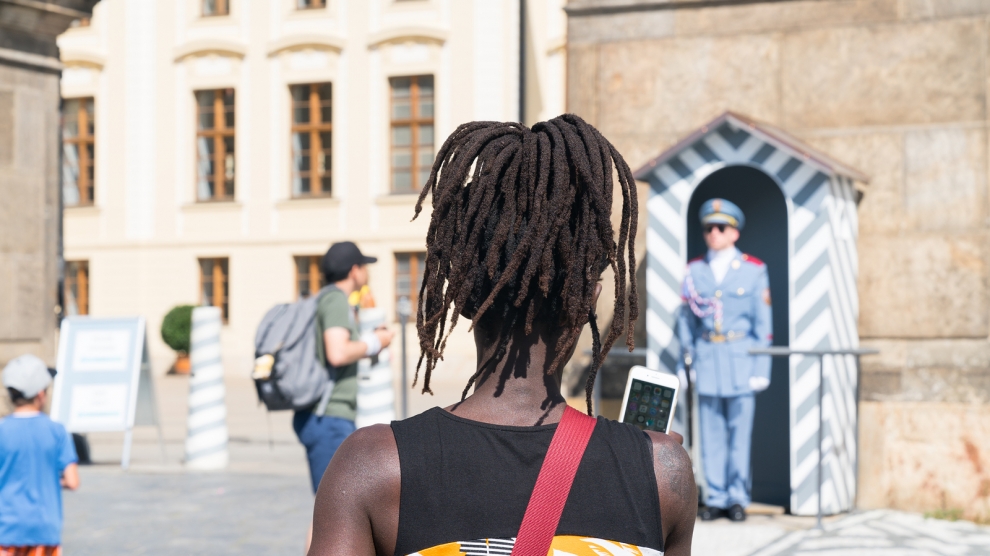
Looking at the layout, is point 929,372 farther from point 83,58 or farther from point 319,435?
point 83,58

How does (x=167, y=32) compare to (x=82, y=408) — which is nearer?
(x=82, y=408)

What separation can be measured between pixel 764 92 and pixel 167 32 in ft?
81.8

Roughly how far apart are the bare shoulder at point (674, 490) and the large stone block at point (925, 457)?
5.59 metres

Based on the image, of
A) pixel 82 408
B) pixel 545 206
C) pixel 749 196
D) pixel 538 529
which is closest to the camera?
pixel 538 529

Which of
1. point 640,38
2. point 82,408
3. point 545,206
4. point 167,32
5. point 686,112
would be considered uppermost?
point 167,32

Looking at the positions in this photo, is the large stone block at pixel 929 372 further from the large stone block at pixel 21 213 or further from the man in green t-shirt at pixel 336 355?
the large stone block at pixel 21 213

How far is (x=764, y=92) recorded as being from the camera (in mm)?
7211

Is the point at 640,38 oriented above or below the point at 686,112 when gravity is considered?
above

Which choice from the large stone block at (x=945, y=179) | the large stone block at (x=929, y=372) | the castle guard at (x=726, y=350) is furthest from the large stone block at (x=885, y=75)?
the large stone block at (x=929, y=372)

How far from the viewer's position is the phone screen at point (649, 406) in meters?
2.38

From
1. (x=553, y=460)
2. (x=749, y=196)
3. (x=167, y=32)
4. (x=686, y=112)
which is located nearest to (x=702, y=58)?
(x=686, y=112)

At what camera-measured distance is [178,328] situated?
27.3 metres

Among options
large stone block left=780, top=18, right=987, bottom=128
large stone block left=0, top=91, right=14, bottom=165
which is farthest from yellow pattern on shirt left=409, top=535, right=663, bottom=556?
large stone block left=0, top=91, right=14, bottom=165

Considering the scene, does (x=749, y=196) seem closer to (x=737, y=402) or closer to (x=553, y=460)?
(x=737, y=402)
